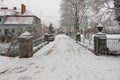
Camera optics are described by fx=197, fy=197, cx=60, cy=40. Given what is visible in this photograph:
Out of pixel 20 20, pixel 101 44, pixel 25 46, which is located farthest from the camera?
pixel 20 20

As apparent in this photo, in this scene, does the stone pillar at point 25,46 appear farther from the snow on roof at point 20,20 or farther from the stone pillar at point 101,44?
the snow on roof at point 20,20

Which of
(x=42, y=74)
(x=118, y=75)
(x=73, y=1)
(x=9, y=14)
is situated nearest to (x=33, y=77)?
(x=42, y=74)

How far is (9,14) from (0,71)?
43.5 m

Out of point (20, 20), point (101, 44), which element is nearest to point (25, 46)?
point (101, 44)

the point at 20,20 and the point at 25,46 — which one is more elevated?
the point at 20,20

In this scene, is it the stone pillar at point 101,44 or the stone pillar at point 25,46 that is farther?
the stone pillar at point 101,44

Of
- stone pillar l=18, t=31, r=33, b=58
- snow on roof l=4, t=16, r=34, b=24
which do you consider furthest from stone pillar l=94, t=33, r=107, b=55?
snow on roof l=4, t=16, r=34, b=24

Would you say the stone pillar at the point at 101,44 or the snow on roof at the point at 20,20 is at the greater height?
the snow on roof at the point at 20,20

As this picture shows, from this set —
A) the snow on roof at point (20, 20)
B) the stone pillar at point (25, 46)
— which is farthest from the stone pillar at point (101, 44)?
the snow on roof at point (20, 20)

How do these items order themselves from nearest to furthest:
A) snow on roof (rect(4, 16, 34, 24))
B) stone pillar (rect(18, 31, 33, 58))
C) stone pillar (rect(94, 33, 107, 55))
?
stone pillar (rect(18, 31, 33, 58)) → stone pillar (rect(94, 33, 107, 55)) → snow on roof (rect(4, 16, 34, 24))

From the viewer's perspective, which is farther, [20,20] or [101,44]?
[20,20]

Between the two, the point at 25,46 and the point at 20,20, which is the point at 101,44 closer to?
the point at 25,46

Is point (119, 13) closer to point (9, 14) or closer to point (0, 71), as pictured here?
point (0, 71)

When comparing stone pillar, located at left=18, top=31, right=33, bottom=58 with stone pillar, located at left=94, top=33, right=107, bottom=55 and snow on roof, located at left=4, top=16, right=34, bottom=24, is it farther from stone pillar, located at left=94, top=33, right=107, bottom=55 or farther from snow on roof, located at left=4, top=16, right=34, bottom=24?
snow on roof, located at left=4, top=16, right=34, bottom=24
